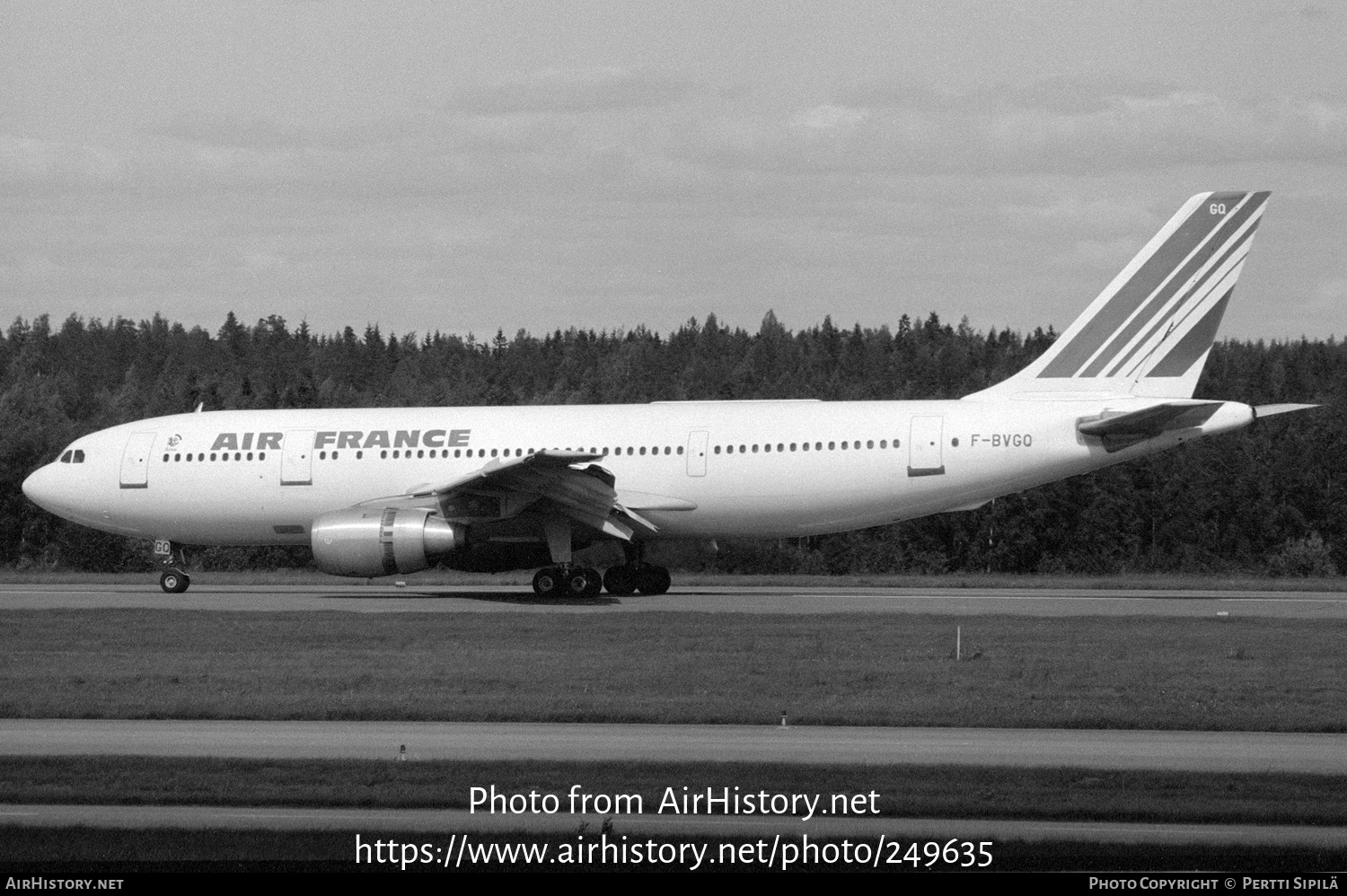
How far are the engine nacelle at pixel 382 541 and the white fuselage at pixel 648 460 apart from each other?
9.57 ft

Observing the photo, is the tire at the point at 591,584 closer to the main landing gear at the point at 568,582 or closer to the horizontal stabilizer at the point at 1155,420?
the main landing gear at the point at 568,582

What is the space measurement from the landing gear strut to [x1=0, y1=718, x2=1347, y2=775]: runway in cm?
1701

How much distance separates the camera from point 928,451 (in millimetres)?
30812

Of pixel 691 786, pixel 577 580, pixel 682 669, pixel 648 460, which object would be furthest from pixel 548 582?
pixel 691 786

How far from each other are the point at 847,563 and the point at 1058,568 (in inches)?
308

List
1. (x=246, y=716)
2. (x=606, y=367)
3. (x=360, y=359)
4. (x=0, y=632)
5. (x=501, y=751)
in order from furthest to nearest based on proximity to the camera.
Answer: (x=360, y=359), (x=606, y=367), (x=0, y=632), (x=246, y=716), (x=501, y=751)

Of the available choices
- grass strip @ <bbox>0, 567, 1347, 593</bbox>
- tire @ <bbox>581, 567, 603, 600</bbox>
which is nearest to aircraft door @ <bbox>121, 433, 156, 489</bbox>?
grass strip @ <bbox>0, 567, 1347, 593</bbox>

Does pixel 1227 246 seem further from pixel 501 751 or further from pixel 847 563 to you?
pixel 847 563

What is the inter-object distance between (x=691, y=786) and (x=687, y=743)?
2.42 meters

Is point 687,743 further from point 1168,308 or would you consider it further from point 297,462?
point 297,462

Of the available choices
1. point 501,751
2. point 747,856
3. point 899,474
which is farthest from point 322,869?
point 899,474

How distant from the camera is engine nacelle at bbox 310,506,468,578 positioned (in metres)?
29.5

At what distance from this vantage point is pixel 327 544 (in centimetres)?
2962

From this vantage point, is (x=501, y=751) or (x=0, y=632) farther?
(x=0, y=632)
